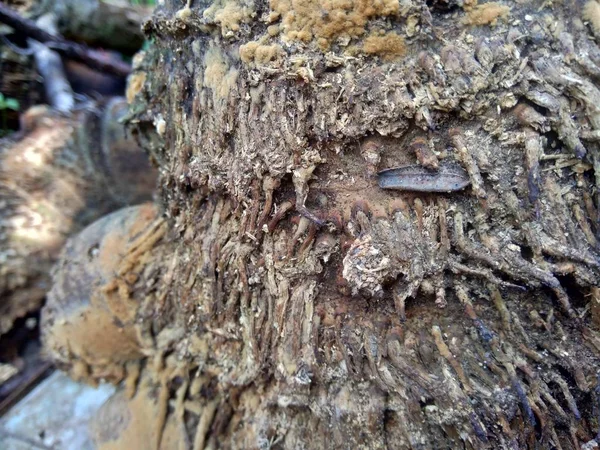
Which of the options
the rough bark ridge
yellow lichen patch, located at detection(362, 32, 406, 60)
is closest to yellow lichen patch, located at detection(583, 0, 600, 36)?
the rough bark ridge

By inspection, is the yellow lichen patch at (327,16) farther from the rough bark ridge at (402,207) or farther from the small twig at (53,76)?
the small twig at (53,76)

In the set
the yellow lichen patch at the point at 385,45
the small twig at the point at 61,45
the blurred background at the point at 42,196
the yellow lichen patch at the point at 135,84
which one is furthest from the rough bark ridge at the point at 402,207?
the small twig at the point at 61,45

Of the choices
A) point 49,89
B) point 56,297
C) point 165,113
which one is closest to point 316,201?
point 165,113

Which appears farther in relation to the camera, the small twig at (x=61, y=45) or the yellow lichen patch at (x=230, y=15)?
the small twig at (x=61, y=45)

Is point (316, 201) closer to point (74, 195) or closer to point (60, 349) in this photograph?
point (60, 349)

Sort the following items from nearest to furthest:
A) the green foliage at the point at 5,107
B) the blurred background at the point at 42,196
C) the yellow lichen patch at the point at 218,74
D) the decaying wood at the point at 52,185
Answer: the yellow lichen patch at the point at 218,74, the blurred background at the point at 42,196, the decaying wood at the point at 52,185, the green foliage at the point at 5,107

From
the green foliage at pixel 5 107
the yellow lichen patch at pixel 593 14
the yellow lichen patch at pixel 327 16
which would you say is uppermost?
the yellow lichen patch at pixel 593 14

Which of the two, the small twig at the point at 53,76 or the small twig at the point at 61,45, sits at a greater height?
the small twig at the point at 61,45

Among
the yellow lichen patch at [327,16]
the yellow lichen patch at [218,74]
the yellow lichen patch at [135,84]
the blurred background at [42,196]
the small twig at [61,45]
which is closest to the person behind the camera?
the yellow lichen patch at [327,16]
